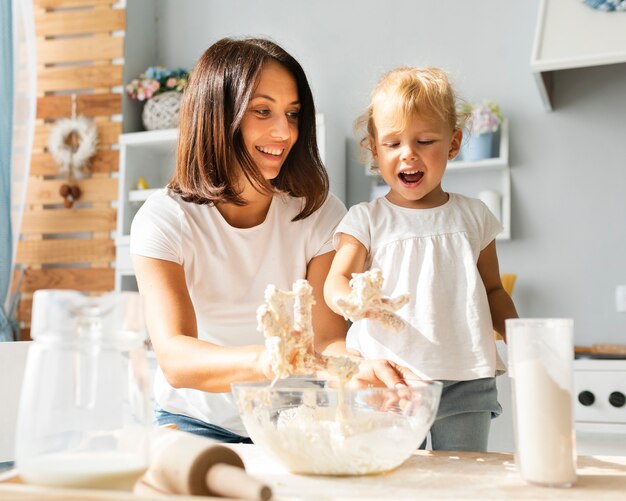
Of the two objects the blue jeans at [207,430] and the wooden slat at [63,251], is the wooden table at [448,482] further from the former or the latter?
the wooden slat at [63,251]

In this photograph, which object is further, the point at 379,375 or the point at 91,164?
the point at 91,164

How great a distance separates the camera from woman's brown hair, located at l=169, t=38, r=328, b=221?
4.50ft

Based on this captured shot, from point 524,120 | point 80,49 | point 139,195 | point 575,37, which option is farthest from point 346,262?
point 80,49

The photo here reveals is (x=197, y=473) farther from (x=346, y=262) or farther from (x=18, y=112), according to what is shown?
(x=18, y=112)

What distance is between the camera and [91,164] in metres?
3.11

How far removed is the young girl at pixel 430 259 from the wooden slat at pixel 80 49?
2031mm

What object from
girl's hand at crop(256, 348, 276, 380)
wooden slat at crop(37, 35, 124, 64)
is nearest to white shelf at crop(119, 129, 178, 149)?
wooden slat at crop(37, 35, 124, 64)

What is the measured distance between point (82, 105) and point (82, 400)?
2756 millimetres

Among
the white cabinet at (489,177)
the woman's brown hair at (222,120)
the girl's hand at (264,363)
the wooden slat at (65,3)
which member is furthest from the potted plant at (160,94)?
the girl's hand at (264,363)

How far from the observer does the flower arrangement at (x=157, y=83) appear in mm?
2982

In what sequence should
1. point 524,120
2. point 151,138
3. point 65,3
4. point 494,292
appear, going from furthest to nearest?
point 65,3, point 151,138, point 524,120, point 494,292

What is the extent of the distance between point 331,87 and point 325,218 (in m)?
1.63

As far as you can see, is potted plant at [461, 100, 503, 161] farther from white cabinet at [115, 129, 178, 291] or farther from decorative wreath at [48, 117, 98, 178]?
decorative wreath at [48, 117, 98, 178]

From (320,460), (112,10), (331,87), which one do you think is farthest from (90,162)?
(320,460)
